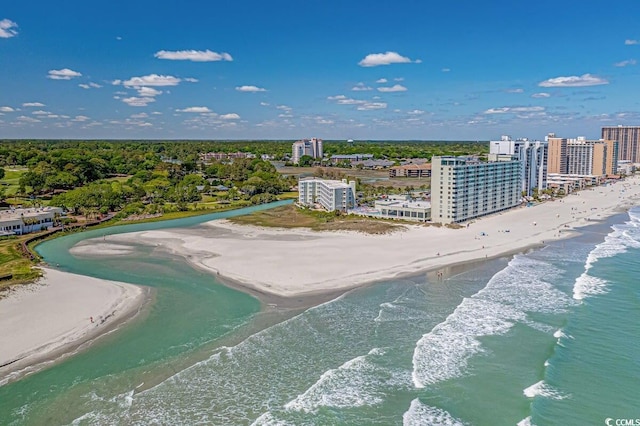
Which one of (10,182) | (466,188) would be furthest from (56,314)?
(10,182)

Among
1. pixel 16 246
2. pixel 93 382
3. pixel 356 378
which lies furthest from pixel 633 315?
pixel 16 246

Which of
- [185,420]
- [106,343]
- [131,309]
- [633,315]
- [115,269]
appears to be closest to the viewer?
[185,420]

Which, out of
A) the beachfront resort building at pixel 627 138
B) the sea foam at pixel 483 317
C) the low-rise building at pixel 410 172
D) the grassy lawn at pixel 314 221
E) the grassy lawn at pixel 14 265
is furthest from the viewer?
the beachfront resort building at pixel 627 138

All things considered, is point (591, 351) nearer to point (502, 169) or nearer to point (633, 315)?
point (633, 315)

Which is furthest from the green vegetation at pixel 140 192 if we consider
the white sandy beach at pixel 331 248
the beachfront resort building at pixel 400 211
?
the white sandy beach at pixel 331 248

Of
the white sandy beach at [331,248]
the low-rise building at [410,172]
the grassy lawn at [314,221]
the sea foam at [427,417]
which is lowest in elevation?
the sea foam at [427,417]

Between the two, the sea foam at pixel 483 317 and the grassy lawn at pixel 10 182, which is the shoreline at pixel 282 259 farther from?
the grassy lawn at pixel 10 182
